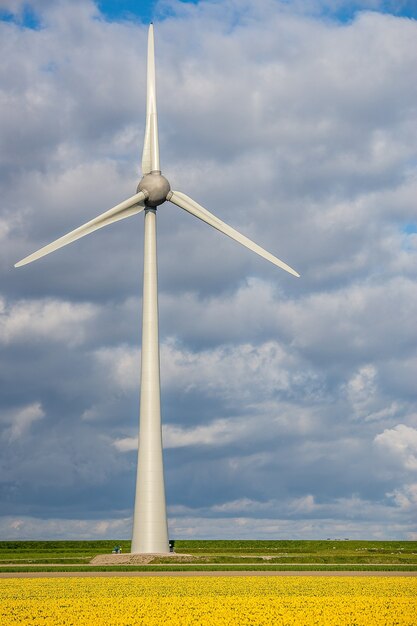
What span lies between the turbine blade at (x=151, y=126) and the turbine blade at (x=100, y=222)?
4640 millimetres

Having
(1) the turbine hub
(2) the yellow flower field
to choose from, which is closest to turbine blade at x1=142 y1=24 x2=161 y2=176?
(1) the turbine hub

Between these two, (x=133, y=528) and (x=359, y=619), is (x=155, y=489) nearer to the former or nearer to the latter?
(x=133, y=528)

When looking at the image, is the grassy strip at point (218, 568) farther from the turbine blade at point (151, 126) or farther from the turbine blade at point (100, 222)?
the turbine blade at point (151, 126)

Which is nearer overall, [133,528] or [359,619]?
[359,619]

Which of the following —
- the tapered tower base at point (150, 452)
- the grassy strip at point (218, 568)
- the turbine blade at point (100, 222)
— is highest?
the turbine blade at point (100, 222)

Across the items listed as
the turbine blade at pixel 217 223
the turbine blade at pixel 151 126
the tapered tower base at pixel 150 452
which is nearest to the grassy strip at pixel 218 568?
the tapered tower base at pixel 150 452

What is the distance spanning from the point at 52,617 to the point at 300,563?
150ft

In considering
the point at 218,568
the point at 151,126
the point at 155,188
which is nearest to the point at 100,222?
the point at 155,188

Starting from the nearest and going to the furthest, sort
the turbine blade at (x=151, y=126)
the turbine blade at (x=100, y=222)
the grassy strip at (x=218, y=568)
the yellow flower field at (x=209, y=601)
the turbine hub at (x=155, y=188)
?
the yellow flower field at (x=209, y=601)
the grassy strip at (x=218, y=568)
the turbine blade at (x=100, y=222)
the turbine hub at (x=155, y=188)
the turbine blade at (x=151, y=126)

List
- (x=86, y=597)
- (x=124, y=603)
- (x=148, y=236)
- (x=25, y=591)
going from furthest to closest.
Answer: (x=148, y=236) → (x=25, y=591) → (x=86, y=597) → (x=124, y=603)

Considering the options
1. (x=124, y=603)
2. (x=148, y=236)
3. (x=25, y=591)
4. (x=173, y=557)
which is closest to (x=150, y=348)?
(x=148, y=236)

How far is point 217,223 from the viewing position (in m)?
87.3

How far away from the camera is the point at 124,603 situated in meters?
42.9

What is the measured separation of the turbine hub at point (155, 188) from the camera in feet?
293
